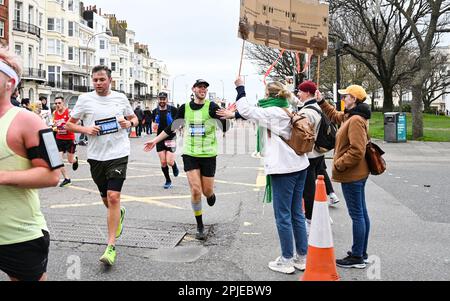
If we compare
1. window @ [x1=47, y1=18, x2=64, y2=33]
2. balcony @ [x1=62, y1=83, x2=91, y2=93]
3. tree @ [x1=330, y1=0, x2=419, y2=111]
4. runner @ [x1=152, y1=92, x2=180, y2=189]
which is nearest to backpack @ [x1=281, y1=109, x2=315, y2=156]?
runner @ [x1=152, y1=92, x2=180, y2=189]

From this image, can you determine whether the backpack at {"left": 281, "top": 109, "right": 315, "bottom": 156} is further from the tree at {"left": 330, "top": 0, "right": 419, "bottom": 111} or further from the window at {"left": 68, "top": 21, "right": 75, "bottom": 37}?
the window at {"left": 68, "top": 21, "right": 75, "bottom": 37}

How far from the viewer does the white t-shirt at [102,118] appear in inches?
202

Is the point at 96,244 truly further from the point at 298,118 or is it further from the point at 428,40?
the point at 428,40

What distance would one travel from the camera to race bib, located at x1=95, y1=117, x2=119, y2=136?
16.8ft

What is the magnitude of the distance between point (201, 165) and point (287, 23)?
2847mm

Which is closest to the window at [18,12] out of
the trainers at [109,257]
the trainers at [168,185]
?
the trainers at [168,185]

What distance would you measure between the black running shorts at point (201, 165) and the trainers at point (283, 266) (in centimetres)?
181

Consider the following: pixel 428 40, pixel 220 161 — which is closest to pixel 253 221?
pixel 220 161

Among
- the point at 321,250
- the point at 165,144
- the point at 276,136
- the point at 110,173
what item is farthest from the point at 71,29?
the point at 321,250

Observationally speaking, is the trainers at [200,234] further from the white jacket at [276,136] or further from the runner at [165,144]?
the runner at [165,144]

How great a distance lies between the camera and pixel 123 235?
5902mm

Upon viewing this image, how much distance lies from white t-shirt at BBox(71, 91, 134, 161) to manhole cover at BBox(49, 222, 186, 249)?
1082 millimetres

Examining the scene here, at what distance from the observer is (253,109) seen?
4.54 meters

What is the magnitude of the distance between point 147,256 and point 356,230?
2204 millimetres
